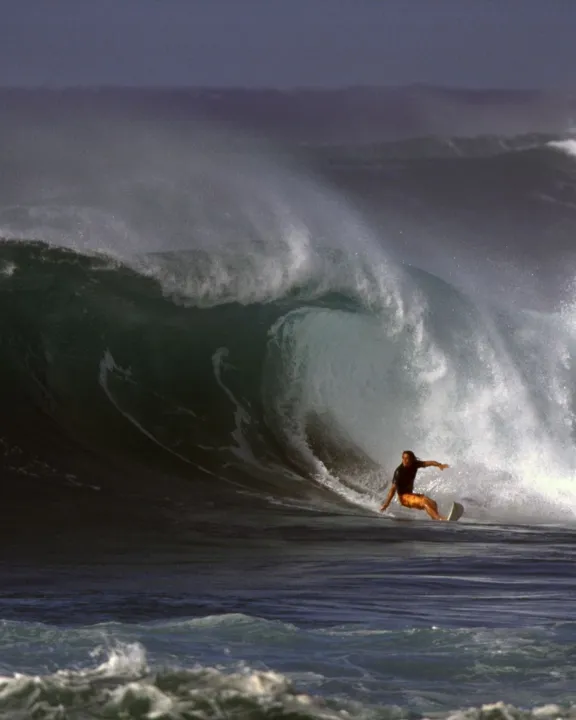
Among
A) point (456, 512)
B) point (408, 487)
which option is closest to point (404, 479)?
point (408, 487)

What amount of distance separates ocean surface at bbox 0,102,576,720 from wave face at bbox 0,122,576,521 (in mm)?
35

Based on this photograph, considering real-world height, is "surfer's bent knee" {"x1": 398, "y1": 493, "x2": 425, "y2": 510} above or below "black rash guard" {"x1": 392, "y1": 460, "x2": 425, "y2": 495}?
below

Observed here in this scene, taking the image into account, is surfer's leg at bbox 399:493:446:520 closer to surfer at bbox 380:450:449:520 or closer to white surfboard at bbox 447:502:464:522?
surfer at bbox 380:450:449:520

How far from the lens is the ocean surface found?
5727 mm

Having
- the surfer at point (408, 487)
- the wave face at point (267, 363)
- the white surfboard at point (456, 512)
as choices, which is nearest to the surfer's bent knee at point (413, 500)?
the surfer at point (408, 487)

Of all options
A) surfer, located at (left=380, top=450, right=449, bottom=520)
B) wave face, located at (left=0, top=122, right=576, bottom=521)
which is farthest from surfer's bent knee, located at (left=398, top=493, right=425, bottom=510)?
wave face, located at (left=0, top=122, right=576, bottom=521)

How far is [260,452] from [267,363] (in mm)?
1734

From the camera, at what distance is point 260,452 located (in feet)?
45.1

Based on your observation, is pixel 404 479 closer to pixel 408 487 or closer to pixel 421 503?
pixel 408 487

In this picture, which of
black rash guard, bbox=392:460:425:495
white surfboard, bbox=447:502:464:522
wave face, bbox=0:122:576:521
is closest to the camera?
white surfboard, bbox=447:502:464:522

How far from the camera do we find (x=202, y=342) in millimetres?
15359

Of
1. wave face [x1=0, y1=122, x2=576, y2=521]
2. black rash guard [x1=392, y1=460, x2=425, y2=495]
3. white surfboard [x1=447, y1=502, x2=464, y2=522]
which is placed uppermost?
wave face [x1=0, y1=122, x2=576, y2=521]

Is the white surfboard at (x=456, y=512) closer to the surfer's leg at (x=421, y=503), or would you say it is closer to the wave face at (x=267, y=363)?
the surfer's leg at (x=421, y=503)

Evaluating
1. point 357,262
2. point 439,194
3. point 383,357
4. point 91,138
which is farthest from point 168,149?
point 439,194
